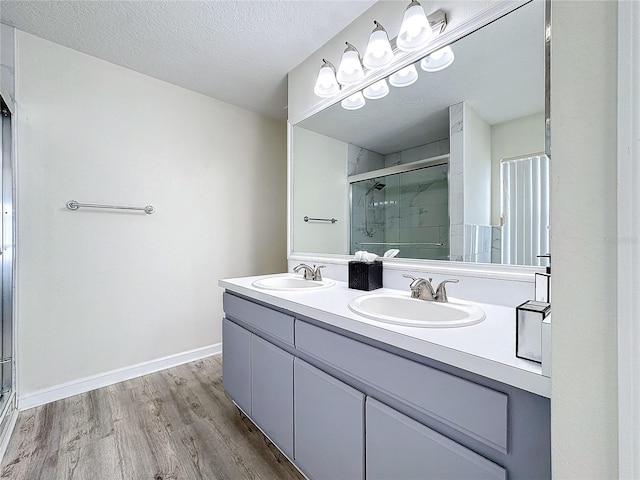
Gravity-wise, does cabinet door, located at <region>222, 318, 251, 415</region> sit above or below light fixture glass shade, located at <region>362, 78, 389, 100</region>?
below

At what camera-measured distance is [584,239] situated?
43cm

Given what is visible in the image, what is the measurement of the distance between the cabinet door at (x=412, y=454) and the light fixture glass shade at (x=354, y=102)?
152 cm

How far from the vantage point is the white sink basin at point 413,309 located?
948mm

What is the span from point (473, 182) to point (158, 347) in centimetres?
244

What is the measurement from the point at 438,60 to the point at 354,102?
524mm

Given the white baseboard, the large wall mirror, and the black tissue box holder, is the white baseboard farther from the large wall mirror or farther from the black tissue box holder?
the black tissue box holder

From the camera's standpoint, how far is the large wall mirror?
1.09 meters

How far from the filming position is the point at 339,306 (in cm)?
112

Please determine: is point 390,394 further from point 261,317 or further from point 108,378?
point 108,378

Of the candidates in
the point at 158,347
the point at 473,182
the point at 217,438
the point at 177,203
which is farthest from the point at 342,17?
the point at 158,347

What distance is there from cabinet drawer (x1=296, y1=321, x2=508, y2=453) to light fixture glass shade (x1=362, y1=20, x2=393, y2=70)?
1357 millimetres

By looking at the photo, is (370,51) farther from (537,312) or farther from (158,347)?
(158,347)

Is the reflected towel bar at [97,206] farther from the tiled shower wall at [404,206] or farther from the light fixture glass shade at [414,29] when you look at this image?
the light fixture glass shade at [414,29]

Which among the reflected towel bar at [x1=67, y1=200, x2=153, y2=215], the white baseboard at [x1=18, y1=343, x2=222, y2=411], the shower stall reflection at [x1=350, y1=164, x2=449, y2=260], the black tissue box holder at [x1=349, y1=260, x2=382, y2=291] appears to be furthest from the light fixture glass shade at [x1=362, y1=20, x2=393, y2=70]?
the white baseboard at [x1=18, y1=343, x2=222, y2=411]
